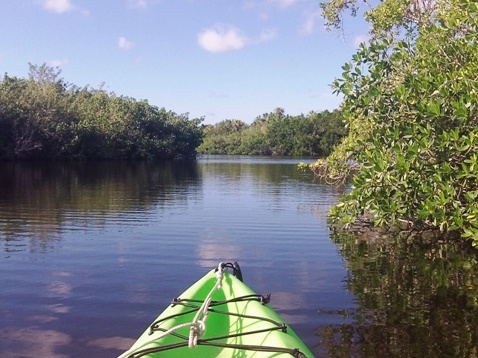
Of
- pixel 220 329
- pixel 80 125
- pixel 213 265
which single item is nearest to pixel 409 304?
pixel 220 329

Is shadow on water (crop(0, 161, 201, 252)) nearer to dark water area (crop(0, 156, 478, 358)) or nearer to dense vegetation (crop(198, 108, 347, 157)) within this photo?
dark water area (crop(0, 156, 478, 358))

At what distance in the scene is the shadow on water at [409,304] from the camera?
22.6ft

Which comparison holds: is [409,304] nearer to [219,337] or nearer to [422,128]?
[422,128]

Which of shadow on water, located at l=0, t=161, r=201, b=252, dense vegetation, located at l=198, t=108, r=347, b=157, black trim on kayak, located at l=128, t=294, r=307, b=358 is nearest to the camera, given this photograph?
black trim on kayak, located at l=128, t=294, r=307, b=358

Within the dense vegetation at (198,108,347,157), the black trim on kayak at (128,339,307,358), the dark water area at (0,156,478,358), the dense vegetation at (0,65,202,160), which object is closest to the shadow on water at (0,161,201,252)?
the dark water area at (0,156,478,358)

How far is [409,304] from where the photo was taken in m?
8.65

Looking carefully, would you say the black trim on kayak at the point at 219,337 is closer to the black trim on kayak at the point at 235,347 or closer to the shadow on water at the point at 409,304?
the black trim on kayak at the point at 235,347

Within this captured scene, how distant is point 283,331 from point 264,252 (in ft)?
26.4

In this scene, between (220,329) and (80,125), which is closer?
(220,329)

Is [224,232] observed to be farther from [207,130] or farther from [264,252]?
[207,130]

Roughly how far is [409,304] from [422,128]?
273cm

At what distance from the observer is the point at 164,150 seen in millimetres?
81812

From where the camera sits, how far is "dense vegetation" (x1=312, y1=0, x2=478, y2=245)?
26.7 feet

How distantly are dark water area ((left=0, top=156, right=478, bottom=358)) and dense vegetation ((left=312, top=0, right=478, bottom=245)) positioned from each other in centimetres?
127
